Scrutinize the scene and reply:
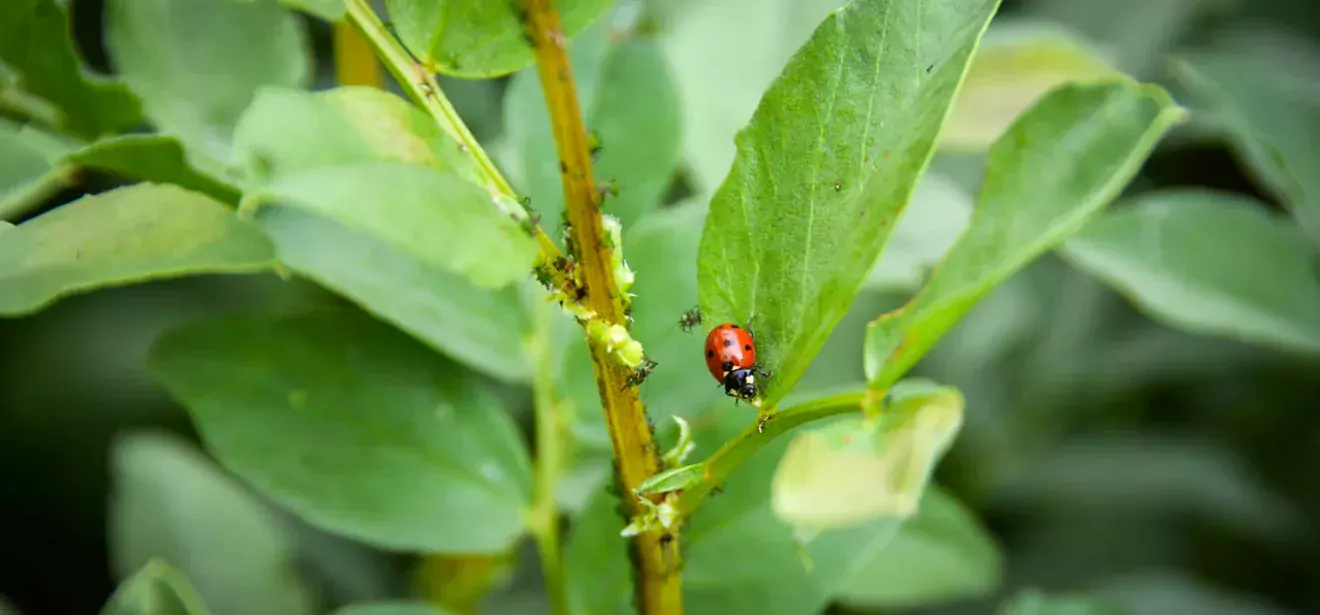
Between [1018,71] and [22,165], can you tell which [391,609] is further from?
[1018,71]

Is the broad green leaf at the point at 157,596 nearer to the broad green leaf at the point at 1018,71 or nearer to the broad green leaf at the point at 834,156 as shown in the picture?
the broad green leaf at the point at 834,156

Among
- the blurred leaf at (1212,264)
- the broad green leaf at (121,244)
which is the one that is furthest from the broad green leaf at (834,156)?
the blurred leaf at (1212,264)

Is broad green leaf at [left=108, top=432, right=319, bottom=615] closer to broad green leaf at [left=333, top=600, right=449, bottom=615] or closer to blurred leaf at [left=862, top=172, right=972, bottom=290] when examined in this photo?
broad green leaf at [left=333, top=600, right=449, bottom=615]

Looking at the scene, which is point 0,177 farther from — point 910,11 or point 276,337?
point 910,11

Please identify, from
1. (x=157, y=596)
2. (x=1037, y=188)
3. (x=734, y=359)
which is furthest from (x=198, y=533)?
(x=1037, y=188)

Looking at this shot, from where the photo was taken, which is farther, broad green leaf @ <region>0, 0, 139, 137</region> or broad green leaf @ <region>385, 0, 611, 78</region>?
broad green leaf @ <region>0, 0, 139, 137</region>

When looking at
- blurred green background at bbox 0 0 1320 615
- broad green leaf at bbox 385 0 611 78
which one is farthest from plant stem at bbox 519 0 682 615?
blurred green background at bbox 0 0 1320 615

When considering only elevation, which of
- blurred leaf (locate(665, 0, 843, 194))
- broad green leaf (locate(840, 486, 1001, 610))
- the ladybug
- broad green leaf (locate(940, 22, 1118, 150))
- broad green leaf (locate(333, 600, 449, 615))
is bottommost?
broad green leaf (locate(840, 486, 1001, 610))
